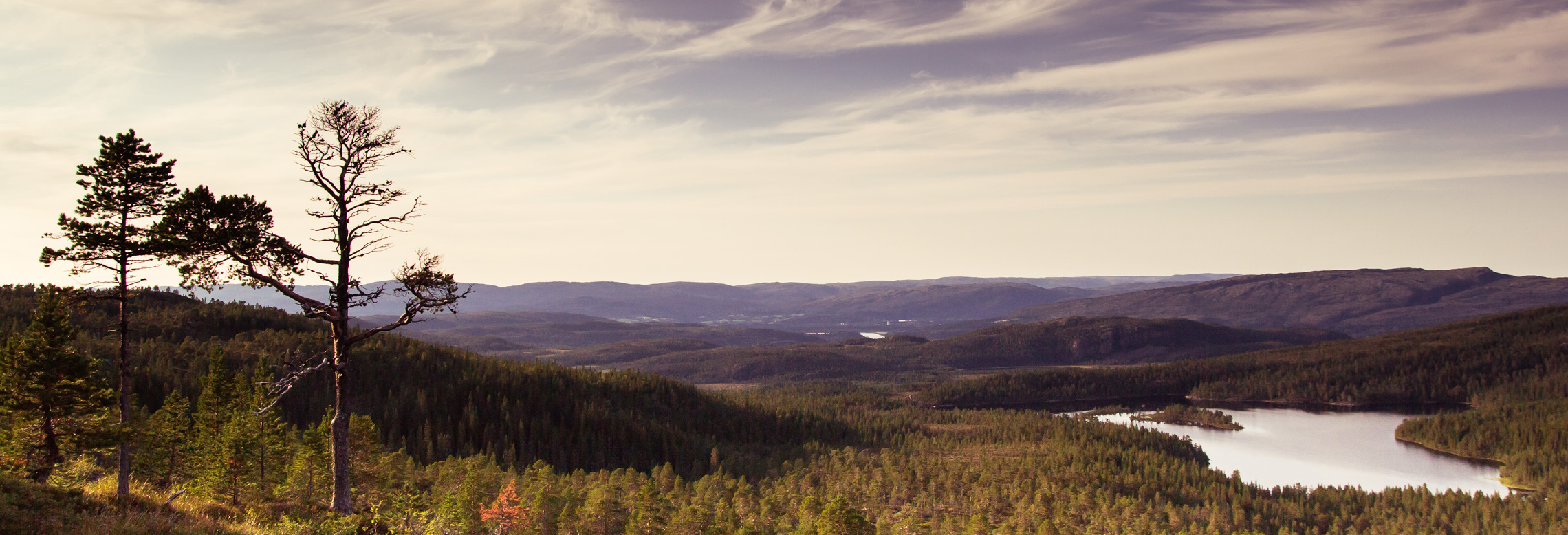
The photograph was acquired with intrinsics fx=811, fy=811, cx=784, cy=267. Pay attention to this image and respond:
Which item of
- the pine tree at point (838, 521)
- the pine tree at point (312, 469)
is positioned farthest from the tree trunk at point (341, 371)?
the pine tree at point (838, 521)

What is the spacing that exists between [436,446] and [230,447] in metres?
98.1

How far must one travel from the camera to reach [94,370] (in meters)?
48.4

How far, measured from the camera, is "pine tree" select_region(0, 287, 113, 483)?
45.7 meters

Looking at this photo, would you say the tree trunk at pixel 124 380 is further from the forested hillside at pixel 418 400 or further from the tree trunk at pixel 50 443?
the forested hillside at pixel 418 400

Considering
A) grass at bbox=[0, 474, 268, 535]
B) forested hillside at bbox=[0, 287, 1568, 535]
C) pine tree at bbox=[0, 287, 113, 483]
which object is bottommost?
forested hillside at bbox=[0, 287, 1568, 535]

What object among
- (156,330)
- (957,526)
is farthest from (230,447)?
(156,330)

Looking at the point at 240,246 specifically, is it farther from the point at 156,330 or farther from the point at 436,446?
the point at 156,330

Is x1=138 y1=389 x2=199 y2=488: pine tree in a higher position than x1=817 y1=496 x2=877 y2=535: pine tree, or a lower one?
higher

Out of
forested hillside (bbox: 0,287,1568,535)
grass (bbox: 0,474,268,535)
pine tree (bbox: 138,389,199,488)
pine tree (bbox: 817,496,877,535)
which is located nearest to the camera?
grass (bbox: 0,474,268,535)

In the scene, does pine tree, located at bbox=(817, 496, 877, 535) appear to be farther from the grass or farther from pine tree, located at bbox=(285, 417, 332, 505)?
the grass

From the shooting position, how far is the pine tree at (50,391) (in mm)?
45656

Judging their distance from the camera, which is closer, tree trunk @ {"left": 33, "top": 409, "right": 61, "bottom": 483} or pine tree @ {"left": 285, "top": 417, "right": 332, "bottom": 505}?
tree trunk @ {"left": 33, "top": 409, "right": 61, "bottom": 483}

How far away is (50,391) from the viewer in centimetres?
4622

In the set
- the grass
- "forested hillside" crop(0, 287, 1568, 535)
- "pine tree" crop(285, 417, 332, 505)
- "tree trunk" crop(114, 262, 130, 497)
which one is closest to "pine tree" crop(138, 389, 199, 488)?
"forested hillside" crop(0, 287, 1568, 535)
